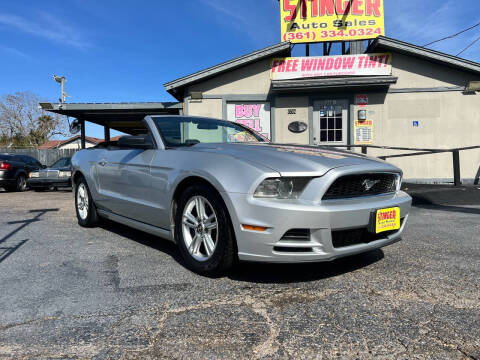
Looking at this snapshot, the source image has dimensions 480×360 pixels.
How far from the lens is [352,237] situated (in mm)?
2607

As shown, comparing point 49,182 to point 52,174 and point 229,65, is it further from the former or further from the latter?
point 229,65

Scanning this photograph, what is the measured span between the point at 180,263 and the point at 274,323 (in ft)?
4.57

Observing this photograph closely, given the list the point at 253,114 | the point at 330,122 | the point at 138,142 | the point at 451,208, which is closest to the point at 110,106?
the point at 253,114

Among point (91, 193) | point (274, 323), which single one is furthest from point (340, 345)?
point (91, 193)

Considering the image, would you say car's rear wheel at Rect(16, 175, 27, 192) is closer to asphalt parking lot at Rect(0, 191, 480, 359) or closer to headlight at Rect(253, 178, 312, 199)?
asphalt parking lot at Rect(0, 191, 480, 359)

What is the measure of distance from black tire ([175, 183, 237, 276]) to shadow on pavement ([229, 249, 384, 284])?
20cm

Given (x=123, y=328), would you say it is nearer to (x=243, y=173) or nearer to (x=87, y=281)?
(x=87, y=281)

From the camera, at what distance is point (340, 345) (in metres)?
1.79

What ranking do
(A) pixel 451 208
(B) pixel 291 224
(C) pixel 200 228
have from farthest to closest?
(A) pixel 451 208
(C) pixel 200 228
(B) pixel 291 224

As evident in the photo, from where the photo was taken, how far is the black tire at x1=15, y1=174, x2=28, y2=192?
12.8 meters

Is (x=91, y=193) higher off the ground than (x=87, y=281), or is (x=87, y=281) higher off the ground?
(x=91, y=193)

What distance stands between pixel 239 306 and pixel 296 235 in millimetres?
584

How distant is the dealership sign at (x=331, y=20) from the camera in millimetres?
10648

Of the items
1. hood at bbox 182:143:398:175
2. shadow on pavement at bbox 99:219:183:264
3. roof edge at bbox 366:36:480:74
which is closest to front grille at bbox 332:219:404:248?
hood at bbox 182:143:398:175
